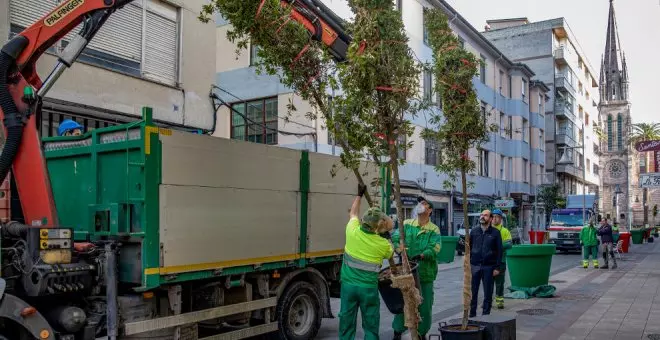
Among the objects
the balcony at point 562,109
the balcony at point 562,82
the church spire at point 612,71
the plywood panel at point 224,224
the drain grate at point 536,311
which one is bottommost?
the drain grate at point 536,311

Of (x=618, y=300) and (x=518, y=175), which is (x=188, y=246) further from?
(x=518, y=175)

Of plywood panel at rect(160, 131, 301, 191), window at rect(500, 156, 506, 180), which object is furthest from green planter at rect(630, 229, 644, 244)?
plywood panel at rect(160, 131, 301, 191)

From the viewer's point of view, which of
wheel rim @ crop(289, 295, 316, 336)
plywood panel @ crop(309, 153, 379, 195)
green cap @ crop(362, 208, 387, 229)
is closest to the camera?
green cap @ crop(362, 208, 387, 229)

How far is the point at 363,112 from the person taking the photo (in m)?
5.88

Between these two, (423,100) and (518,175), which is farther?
(518,175)

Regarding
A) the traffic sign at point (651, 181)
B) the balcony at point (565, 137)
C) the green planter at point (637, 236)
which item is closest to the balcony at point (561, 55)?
the balcony at point (565, 137)

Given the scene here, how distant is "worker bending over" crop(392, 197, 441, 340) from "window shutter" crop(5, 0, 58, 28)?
25.4 ft

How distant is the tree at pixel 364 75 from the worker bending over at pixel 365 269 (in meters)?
0.47

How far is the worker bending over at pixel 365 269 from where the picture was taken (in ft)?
21.7

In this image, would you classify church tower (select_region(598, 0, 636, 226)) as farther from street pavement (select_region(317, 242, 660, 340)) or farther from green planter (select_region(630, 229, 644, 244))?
street pavement (select_region(317, 242, 660, 340))

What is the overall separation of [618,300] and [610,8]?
92.0 meters

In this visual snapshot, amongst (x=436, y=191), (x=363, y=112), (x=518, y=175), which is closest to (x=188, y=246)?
(x=363, y=112)

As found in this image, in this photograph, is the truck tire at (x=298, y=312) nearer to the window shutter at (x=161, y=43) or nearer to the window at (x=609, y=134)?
the window shutter at (x=161, y=43)

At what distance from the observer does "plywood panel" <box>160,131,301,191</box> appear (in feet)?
20.5
